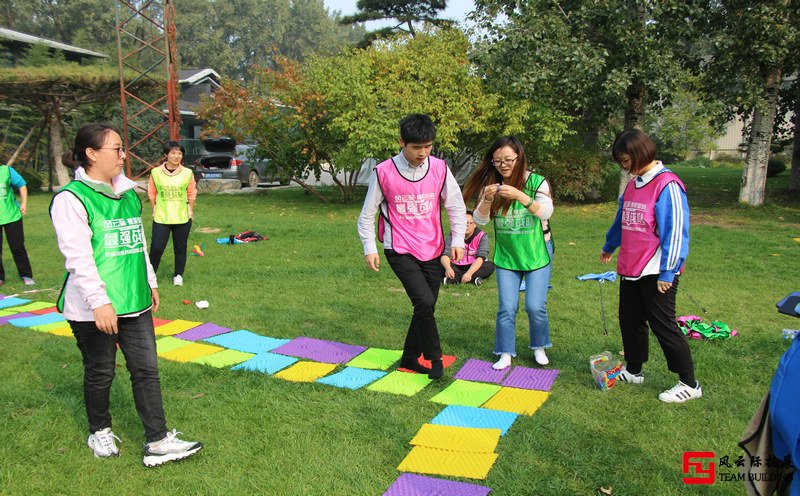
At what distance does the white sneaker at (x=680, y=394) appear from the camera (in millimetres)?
4094

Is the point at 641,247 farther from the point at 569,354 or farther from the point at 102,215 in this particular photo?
the point at 102,215

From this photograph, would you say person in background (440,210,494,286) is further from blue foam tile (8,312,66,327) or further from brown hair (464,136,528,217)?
blue foam tile (8,312,66,327)

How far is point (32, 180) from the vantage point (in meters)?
20.2

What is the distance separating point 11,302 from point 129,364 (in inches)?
196

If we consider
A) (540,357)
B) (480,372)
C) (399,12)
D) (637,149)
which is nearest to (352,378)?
(480,372)

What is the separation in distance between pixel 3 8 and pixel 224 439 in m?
61.3

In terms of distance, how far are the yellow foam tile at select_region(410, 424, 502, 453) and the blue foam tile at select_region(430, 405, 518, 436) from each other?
75mm

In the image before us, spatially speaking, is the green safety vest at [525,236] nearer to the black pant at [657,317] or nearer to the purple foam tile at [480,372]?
the black pant at [657,317]

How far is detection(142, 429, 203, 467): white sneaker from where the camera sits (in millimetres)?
3389

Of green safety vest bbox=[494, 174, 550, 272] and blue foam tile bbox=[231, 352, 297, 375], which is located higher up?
green safety vest bbox=[494, 174, 550, 272]

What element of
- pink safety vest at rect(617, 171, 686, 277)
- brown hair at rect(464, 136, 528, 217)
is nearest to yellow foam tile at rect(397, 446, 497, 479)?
pink safety vest at rect(617, 171, 686, 277)

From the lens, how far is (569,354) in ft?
17.0

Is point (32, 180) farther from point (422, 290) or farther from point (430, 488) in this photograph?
point (430, 488)

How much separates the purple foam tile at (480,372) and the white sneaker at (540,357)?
0.32 m
